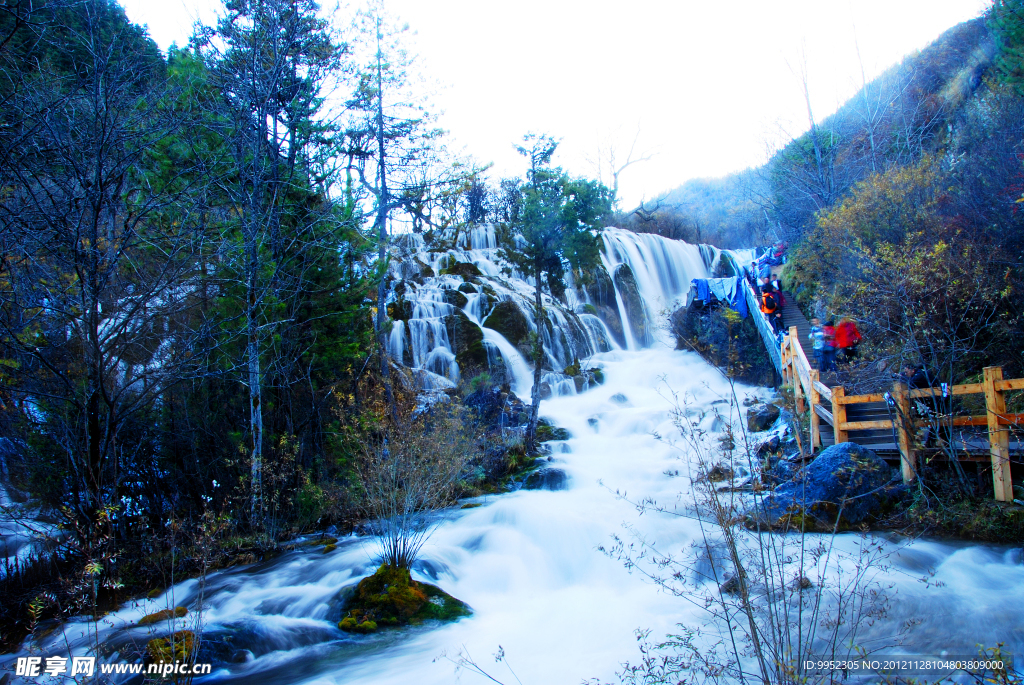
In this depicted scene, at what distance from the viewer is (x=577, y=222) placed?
14320 mm

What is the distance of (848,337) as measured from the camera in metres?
12.0

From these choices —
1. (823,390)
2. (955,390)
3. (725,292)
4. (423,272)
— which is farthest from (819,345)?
(423,272)

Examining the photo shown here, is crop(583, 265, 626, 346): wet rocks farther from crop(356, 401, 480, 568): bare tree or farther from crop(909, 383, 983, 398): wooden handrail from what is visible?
crop(909, 383, 983, 398): wooden handrail

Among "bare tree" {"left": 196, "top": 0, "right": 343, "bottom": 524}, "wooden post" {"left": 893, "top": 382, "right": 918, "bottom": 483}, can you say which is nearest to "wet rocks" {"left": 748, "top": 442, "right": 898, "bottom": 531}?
"wooden post" {"left": 893, "top": 382, "right": 918, "bottom": 483}

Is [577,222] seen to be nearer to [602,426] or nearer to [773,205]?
[602,426]

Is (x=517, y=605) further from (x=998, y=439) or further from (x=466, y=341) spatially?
(x=466, y=341)

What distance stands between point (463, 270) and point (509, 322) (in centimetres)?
409

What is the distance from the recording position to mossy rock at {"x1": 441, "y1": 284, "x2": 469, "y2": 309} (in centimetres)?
1967

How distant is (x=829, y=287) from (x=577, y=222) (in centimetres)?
820

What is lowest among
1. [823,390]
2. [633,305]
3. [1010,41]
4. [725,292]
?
[823,390]

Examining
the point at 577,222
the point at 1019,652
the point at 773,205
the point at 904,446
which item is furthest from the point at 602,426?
the point at 773,205

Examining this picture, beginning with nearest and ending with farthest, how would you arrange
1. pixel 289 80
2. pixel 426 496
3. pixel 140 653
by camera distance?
pixel 140 653, pixel 426 496, pixel 289 80

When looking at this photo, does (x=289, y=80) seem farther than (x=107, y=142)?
Yes

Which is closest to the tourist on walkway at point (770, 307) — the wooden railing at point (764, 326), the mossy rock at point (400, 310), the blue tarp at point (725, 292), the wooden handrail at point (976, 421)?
the wooden railing at point (764, 326)
